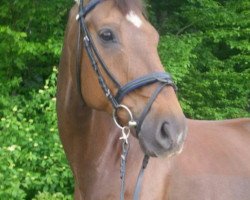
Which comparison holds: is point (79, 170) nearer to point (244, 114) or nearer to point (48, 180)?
point (48, 180)

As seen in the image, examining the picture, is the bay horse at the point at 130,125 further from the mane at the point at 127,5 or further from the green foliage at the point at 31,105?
the green foliage at the point at 31,105

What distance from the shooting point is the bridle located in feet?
7.73

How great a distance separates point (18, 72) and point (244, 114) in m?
3.36

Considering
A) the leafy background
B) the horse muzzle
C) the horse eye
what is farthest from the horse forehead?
the leafy background

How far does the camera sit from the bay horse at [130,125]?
7.72 feet

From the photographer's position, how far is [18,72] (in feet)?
23.4

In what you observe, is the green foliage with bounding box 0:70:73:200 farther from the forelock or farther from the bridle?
the forelock

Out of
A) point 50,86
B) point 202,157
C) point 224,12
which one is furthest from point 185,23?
point 202,157

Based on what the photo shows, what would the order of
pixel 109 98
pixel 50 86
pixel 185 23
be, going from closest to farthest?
pixel 109 98, pixel 50 86, pixel 185 23

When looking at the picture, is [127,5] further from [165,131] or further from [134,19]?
[165,131]

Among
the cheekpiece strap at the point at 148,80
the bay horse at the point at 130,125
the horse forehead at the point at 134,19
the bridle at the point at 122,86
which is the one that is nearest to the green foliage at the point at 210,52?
the bay horse at the point at 130,125

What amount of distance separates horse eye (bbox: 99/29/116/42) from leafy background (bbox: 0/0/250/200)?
227 centimetres

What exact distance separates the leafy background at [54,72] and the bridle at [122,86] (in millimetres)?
1993

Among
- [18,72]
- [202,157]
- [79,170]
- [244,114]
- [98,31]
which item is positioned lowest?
[244,114]
